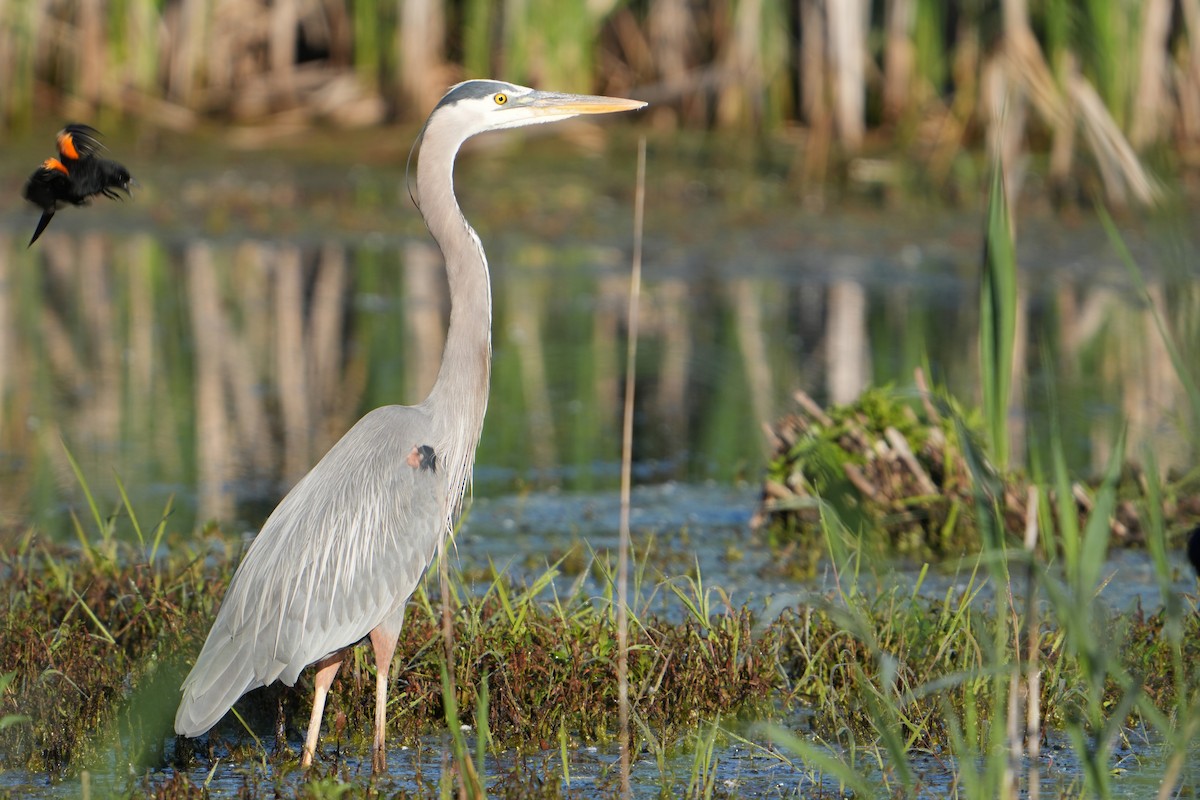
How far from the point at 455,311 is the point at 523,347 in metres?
5.37

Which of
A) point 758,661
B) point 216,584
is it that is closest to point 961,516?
point 758,661

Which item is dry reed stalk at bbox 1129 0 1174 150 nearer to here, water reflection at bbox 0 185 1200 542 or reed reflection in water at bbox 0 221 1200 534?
water reflection at bbox 0 185 1200 542

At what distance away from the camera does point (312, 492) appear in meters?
4.05

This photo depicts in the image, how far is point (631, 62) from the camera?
14.2 meters

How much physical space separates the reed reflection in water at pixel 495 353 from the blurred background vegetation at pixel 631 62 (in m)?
1.61

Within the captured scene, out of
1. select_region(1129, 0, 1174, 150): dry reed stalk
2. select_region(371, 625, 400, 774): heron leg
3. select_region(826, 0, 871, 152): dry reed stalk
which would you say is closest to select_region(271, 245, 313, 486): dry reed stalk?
select_region(371, 625, 400, 774): heron leg

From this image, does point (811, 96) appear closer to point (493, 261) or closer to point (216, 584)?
point (493, 261)

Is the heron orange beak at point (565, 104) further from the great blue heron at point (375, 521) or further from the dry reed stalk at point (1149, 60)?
the dry reed stalk at point (1149, 60)

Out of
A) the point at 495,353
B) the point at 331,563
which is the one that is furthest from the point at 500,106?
the point at 495,353

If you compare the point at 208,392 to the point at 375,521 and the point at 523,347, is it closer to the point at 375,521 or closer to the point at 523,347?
the point at 523,347

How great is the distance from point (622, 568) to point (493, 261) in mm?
8639

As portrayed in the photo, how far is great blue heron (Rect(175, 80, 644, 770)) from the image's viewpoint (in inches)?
150

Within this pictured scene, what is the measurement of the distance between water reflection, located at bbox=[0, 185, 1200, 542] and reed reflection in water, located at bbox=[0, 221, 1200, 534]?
0.9 inches

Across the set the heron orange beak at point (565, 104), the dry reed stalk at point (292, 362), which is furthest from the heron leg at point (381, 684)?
the dry reed stalk at point (292, 362)
